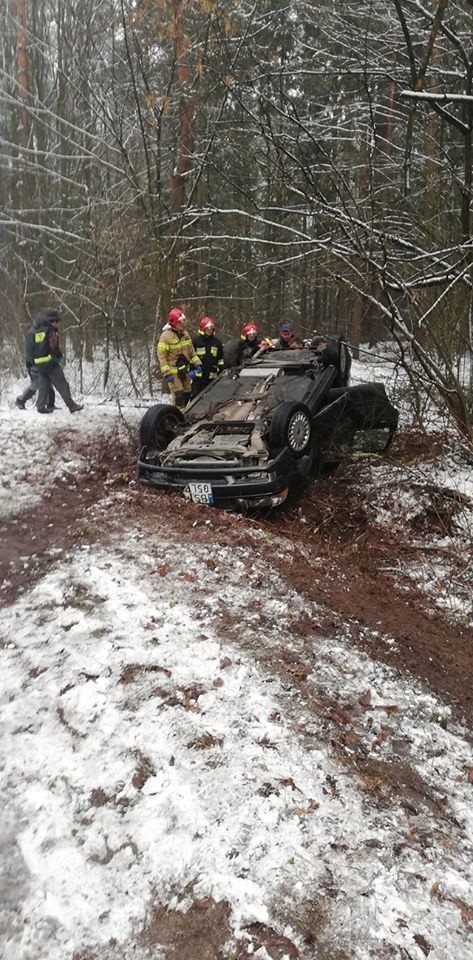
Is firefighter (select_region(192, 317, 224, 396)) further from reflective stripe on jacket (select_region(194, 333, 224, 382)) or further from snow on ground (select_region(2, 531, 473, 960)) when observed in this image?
snow on ground (select_region(2, 531, 473, 960))

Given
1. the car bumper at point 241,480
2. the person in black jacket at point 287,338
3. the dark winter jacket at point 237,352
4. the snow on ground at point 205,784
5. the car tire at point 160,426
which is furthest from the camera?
the person in black jacket at point 287,338

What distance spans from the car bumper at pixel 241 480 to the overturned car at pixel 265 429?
0.01 metres

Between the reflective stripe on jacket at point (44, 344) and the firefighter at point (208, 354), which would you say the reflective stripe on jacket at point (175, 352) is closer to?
the firefighter at point (208, 354)

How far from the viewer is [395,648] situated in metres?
4.48

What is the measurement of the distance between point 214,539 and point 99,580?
1.24m

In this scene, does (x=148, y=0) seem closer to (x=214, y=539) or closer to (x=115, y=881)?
(x=214, y=539)

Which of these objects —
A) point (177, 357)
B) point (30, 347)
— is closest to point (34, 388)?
point (30, 347)

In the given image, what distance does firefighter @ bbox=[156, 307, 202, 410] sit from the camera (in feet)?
30.1

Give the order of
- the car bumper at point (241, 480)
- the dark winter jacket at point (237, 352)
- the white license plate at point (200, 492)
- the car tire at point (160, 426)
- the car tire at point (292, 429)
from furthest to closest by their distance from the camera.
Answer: the dark winter jacket at point (237, 352)
the car tire at point (160, 426)
the car tire at point (292, 429)
the white license plate at point (200, 492)
the car bumper at point (241, 480)

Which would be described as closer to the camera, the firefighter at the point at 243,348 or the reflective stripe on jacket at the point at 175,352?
the reflective stripe on jacket at the point at 175,352

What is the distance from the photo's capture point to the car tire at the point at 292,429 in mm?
6590

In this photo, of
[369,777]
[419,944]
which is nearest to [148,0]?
[369,777]

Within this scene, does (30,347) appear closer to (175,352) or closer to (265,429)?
(175,352)

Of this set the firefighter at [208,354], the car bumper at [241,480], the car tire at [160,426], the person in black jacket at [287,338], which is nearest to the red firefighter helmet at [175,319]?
the firefighter at [208,354]
